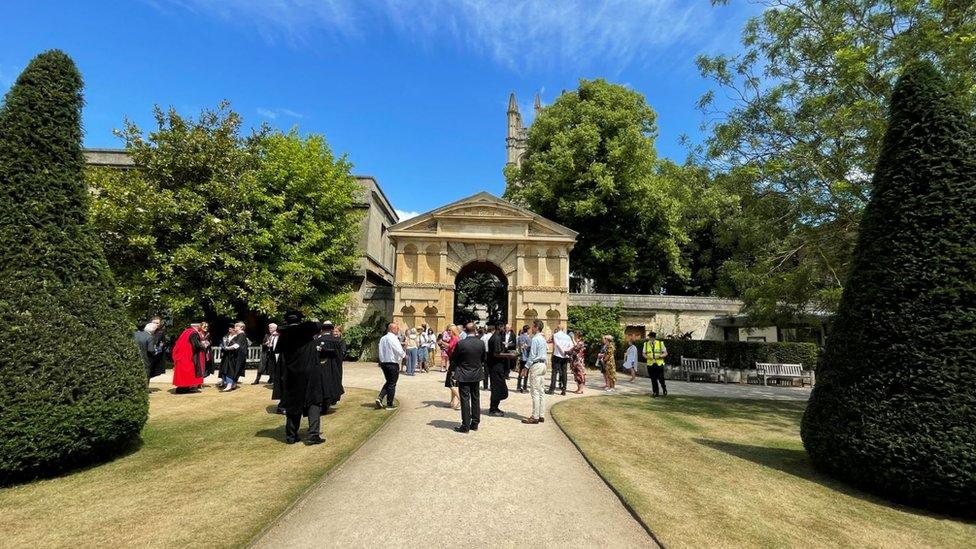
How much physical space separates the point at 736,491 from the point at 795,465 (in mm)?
1959

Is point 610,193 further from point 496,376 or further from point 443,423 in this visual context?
point 443,423

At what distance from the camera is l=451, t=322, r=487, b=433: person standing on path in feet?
28.0

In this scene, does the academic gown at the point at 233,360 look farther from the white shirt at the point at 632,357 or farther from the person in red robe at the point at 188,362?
the white shirt at the point at 632,357

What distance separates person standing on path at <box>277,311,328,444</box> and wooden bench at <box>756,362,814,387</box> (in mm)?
18008

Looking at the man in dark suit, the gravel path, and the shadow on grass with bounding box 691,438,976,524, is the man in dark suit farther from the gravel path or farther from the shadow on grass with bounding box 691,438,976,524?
the shadow on grass with bounding box 691,438,976,524

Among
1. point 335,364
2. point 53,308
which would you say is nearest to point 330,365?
point 335,364

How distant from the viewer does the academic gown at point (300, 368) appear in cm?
774

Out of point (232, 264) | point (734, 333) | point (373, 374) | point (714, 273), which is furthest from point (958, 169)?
point (714, 273)

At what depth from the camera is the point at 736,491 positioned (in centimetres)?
584

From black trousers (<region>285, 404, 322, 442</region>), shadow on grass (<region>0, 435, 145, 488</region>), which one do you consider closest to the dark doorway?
black trousers (<region>285, 404, 322, 442</region>)

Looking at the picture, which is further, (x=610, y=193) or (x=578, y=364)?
(x=610, y=193)

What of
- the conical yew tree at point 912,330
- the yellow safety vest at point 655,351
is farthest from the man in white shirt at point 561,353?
the conical yew tree at point 912,330

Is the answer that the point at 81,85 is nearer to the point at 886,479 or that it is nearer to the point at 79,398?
the point at 79,398

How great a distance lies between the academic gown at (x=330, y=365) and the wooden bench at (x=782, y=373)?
1706 centimetres
